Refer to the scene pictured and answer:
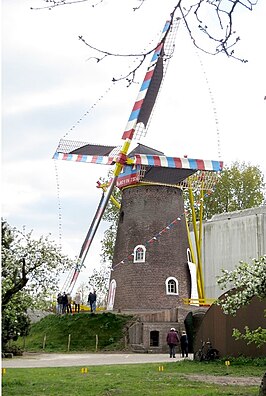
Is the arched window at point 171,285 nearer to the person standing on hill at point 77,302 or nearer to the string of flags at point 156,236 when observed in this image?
the string of flags at point 156,236

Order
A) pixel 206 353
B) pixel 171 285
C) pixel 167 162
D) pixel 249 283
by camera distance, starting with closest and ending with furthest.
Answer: pixel 249 283, pixel 206 353, pixel 171 285, pixel 167 162

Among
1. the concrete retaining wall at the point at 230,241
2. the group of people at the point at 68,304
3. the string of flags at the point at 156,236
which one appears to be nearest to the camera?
the group of people at the point at 68,304

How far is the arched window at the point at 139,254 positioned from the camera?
34844 mm

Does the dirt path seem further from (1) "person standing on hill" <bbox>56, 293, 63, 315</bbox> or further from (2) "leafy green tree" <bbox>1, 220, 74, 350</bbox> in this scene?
(1) "person standing on hill" <bbox>56, 293, 63, 315</bbox>

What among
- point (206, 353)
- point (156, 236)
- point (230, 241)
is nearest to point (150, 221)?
point (156, 236)

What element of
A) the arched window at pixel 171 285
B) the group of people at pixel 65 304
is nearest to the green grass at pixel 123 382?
the arched window at pixel 171 285

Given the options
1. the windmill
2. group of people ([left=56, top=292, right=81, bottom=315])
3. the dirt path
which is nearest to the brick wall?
the windmill

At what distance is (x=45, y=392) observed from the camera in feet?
40.8

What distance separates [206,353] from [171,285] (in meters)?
13.9

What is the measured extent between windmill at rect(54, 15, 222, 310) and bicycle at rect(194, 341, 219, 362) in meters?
12.5

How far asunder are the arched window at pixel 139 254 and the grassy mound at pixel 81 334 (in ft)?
12.2

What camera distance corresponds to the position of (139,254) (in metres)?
35.0

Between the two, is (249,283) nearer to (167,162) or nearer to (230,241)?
(167,162)

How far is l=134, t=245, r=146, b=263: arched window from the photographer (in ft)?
114
